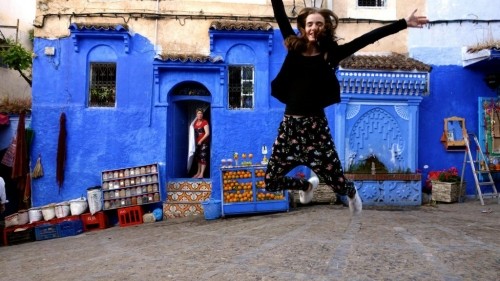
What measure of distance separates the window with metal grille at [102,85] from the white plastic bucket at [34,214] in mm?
3034

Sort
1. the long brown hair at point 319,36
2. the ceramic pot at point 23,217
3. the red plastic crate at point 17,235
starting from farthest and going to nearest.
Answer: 1. the ceramic pot at point 23,217
2. the red plastic crate at point 17,235
3. the long brown hair at point 319,36

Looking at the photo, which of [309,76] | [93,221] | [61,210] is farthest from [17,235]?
[309,76]

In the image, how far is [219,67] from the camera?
32.6ft

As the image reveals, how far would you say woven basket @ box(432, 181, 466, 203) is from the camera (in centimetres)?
958

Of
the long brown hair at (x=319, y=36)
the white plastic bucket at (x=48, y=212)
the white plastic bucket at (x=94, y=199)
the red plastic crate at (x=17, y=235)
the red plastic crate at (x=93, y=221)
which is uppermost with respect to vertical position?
the long brown hair at (x=319, y=36)

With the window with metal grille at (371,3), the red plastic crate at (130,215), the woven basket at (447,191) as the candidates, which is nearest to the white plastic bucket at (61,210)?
the red plastic crate at (130,215)

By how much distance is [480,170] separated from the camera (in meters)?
9.98

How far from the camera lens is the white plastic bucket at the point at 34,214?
30.3 ft

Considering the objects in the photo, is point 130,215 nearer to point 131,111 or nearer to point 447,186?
point 131,111

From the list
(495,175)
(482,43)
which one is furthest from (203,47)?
(495,175)

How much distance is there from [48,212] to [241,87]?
5.88 metres

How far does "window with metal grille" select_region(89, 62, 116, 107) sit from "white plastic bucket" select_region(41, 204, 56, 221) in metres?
2.86

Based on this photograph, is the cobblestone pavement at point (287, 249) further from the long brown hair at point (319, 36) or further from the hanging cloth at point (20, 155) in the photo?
the long brown hair at point (319, 36)

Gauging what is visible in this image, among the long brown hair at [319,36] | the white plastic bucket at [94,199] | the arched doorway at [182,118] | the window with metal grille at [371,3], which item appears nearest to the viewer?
the long brown hair at [319,36]
